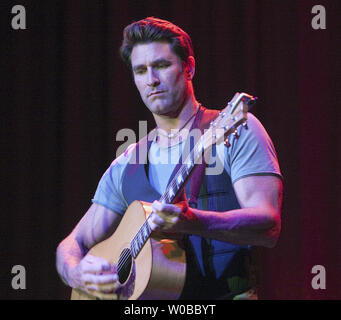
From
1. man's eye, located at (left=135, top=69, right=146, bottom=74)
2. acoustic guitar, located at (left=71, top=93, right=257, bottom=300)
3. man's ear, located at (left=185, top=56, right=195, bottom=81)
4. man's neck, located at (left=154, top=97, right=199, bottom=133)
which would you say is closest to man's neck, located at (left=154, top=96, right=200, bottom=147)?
man's neck, located at (left=154, top=97, right=199, bottom=133)

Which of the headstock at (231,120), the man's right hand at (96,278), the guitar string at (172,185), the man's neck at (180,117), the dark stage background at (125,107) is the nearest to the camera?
the headstock at (231,120)

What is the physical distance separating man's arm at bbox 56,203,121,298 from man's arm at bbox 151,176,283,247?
1.60 feet

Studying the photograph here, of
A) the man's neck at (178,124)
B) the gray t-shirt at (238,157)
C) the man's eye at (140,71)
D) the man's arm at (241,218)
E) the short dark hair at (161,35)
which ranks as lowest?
the man's arm at (241,218)

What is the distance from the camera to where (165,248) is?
2.01 m

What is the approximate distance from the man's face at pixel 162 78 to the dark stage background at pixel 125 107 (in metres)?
0.60

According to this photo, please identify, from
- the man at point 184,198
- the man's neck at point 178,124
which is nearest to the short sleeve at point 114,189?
the man at point 184,198

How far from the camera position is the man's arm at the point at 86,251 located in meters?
2.28

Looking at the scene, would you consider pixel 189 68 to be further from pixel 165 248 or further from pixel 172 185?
pixel 165 248

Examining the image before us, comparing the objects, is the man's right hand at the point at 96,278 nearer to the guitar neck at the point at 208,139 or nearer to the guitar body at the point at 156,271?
the guitar body at the point at 156,271

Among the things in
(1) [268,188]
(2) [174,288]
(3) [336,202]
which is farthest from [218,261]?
(3) [336,202]

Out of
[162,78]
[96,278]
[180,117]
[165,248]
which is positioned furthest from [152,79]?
[96,278]

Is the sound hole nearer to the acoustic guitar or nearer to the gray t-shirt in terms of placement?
the acoustic guitar

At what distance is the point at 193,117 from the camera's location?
2.38m

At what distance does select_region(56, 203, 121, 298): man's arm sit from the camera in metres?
2.28
